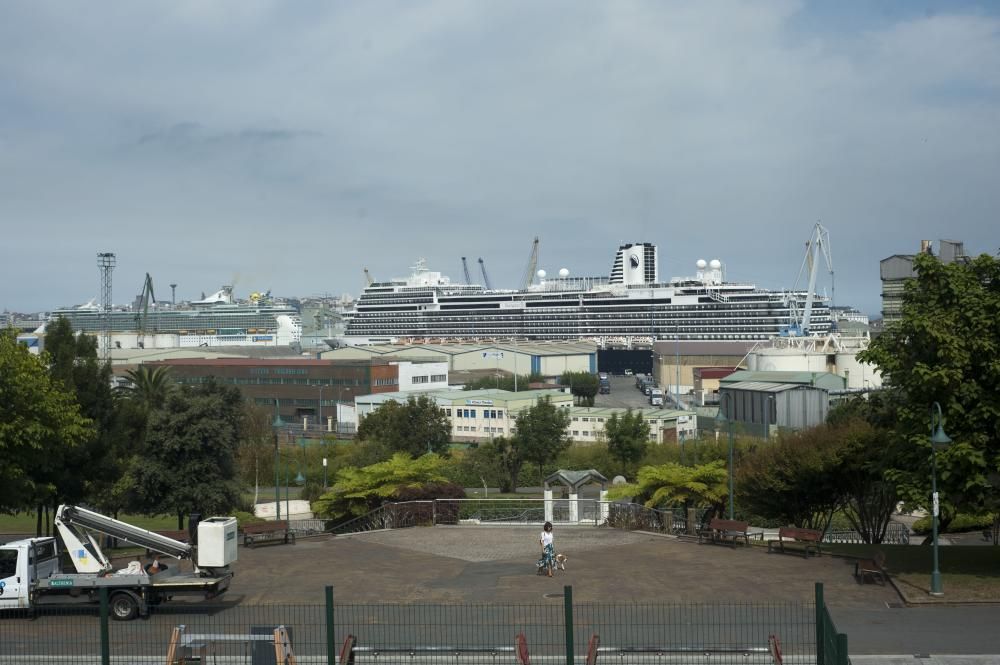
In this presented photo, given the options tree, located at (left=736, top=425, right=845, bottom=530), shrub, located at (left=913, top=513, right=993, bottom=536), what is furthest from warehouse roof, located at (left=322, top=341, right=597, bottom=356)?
tree, located at (left=736, top=425, right=845, bottom=530)

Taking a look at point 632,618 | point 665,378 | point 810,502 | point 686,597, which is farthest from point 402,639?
point 665,378

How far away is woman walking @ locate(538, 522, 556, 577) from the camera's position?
1515 centimetres

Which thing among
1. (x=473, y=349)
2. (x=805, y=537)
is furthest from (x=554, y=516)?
(x=473, y=349)

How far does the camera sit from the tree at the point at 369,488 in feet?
74.5

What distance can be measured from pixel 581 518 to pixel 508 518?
260 cm

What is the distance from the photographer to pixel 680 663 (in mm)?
9859

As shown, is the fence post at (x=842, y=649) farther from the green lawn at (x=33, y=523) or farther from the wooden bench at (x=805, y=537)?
the green lawn at (x=33, y=523)

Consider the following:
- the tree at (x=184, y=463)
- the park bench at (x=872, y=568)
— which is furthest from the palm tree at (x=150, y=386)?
the park bench at (x=872, y=568)

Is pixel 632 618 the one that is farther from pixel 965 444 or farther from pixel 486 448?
pixel 486 448

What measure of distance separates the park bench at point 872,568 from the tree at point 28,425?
13237 millimetres

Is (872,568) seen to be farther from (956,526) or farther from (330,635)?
(956,526)

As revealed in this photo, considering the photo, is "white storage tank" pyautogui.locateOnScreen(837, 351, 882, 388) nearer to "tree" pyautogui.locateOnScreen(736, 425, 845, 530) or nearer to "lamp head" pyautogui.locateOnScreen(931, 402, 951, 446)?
"tree" pyautogui.locateOnScreen(736, 425, 845, 530)

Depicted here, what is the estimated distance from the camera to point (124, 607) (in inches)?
488

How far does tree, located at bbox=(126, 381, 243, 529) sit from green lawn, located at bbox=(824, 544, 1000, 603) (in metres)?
13.4
